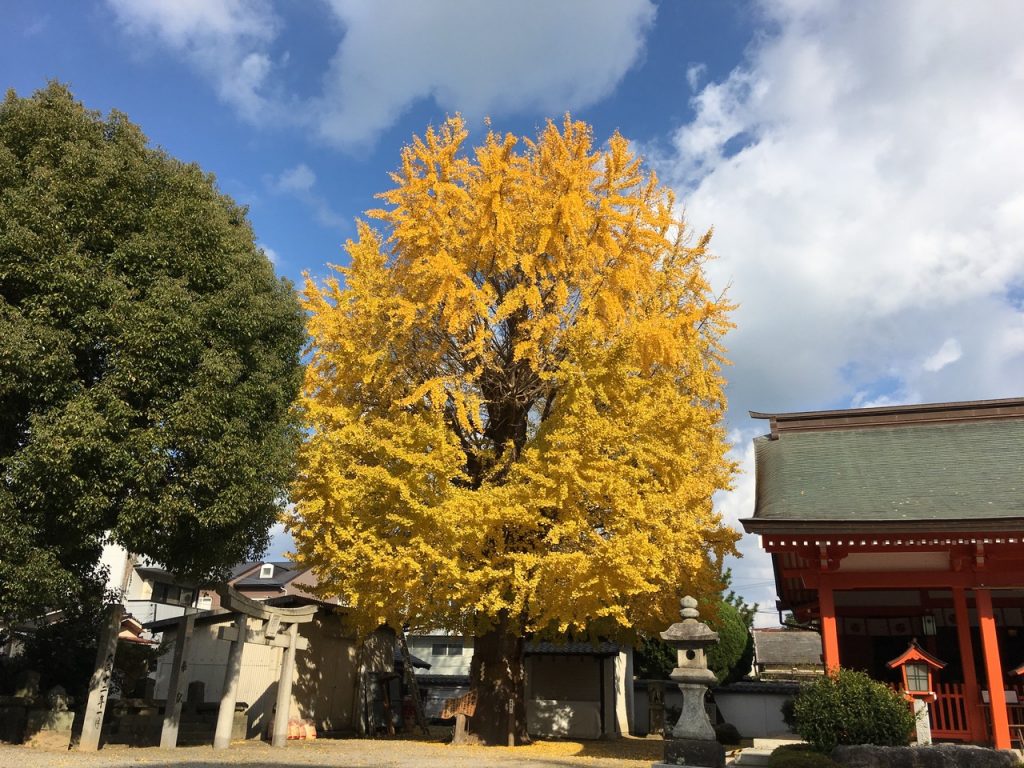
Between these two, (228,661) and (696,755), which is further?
(228,661)

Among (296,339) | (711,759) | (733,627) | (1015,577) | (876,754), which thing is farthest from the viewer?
(733,627)

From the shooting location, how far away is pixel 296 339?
15.2 m

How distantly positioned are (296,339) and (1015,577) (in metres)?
14.2

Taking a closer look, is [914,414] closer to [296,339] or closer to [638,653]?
[296,339]

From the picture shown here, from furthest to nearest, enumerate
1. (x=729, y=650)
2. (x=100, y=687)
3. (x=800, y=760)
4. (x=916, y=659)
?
(x=729, y=650), (x=100, y=687), (x=916, y=659), (x=800, y=760)

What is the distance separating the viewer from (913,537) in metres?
11.5

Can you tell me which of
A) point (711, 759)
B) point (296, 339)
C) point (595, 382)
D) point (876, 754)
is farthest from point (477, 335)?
point (876, 754)

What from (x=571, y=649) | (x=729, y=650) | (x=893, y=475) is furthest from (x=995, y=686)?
(x=729, y=650)

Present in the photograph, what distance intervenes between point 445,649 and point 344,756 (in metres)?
21.0

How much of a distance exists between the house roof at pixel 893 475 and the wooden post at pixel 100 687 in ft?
39.7

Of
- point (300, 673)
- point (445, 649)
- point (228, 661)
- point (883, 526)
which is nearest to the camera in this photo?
point (883, 526)

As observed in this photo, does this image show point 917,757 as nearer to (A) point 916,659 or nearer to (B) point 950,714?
(A) point 916,659

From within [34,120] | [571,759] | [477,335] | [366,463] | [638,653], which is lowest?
[571,759]

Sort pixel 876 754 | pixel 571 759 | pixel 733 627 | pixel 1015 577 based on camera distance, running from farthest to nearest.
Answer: pixel 733 627, pixel 571 759, pixel 1015 577, pixel 876 754
